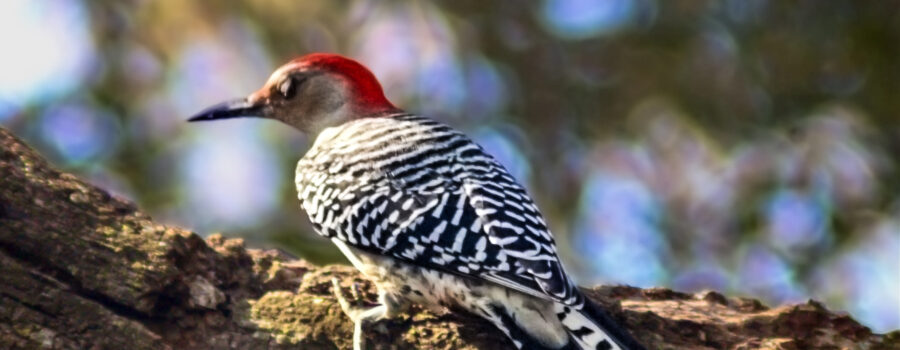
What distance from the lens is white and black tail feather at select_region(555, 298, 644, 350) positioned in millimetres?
4512

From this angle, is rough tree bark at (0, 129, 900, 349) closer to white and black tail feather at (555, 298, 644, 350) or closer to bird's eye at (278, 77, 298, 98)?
white and black tail feather at (555, 298, 644, 350)

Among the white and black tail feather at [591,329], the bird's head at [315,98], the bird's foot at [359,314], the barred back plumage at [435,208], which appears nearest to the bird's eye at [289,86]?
the bird's head at [315,98]

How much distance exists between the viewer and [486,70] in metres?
9.77

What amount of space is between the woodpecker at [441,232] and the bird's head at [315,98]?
321mm

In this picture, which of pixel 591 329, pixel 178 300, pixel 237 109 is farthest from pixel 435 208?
pixel 237 109

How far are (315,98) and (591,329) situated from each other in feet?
7.83

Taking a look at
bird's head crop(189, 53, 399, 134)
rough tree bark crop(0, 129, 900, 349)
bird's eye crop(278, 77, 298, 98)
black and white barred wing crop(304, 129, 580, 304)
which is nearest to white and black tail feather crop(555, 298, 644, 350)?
black and white barred wing crop(304, 129, 580, 304)

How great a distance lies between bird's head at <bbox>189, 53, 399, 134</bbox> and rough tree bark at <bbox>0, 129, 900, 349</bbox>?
1.22 metres

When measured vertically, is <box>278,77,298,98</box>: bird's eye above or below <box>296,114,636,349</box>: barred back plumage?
above

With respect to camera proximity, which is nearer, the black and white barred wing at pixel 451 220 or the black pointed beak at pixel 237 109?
the black and white barred wing at pixel 451 220

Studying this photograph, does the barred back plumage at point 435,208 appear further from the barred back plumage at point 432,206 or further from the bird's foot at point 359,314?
the bird's foot at point 359,314

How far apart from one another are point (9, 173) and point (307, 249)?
3.55 m

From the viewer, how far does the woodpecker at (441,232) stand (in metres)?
4.57

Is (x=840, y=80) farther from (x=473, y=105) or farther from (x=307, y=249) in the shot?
(x=307, y=249)
